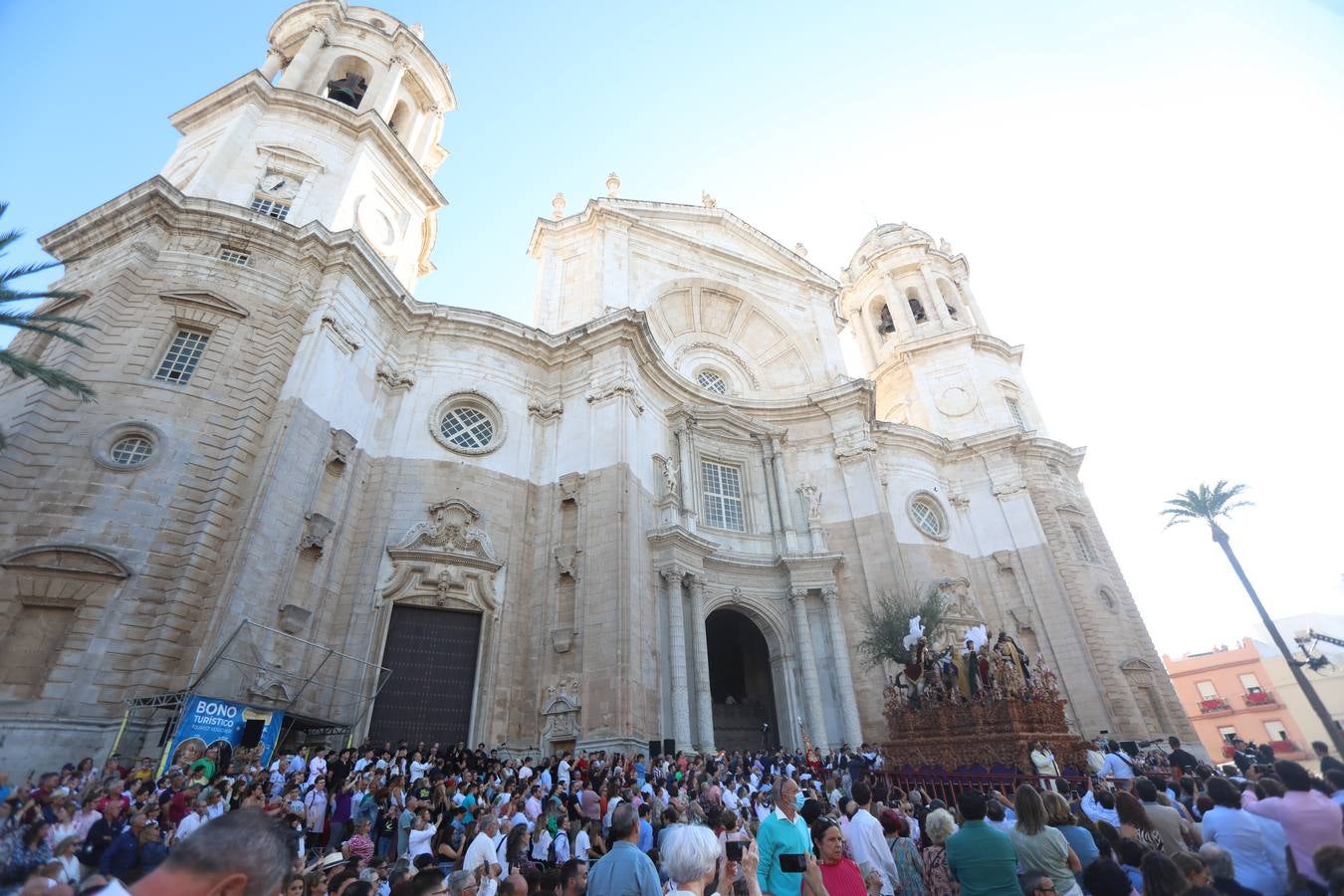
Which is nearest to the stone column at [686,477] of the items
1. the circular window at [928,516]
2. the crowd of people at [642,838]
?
the circular window at [928,516]

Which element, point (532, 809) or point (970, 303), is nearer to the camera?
point (532, 809)

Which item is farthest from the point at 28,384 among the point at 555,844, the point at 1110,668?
the point at 1110,668

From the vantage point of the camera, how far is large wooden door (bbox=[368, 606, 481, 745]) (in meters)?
17.1

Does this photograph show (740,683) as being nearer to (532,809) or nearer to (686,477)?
(686,477)

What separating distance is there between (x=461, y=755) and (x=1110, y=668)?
25957mm

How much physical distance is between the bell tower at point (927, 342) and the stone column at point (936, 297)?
0.19ft

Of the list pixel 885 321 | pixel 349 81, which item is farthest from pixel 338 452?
pixel 885 321

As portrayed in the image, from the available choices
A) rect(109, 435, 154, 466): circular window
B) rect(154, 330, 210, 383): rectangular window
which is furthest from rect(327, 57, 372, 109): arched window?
rect(109, 435, 154, 466): circular window

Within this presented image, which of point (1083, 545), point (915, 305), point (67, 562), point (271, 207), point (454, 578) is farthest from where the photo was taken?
point (915, 305)

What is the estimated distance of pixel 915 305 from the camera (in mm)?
41656

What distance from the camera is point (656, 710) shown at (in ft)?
59.9

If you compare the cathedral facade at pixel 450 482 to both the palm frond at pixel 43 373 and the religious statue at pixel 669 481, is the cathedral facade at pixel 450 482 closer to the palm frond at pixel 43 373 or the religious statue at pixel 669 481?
the religious statue at pixel 669 481

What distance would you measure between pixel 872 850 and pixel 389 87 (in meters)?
32.5

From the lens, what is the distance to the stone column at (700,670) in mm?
19647
